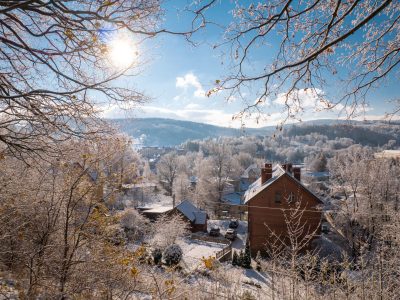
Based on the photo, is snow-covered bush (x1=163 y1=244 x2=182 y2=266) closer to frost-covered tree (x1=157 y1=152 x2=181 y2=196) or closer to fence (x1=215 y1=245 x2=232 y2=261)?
fence (x1=215 y1=245 x2=232 y2=261)

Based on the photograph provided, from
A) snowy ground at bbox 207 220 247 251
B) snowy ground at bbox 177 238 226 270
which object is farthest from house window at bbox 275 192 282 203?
snowy ground at bbox 207 220 247 251

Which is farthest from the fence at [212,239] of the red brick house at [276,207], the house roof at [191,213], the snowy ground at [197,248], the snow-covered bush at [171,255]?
the snow-covered bush at [171,255]

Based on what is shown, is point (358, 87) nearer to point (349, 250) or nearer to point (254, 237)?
point (254, 237)

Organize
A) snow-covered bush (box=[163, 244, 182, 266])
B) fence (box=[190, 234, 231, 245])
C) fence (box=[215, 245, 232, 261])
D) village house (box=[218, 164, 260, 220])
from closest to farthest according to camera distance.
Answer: snow-covered bush (box=[163, 244, 182, 266]), fence (box=[215, 245, 232, 261]), fence (box=[190, 234, 231, 245]), village house (box=[218, 164, 260, 220])

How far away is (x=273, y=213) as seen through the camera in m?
22.9

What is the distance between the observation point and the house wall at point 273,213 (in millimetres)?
22516

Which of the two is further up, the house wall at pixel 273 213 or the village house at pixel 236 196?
the house wall at pixel 273 213

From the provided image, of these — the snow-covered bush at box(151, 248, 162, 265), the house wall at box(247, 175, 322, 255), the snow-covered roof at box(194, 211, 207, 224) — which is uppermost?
the house wall at box(247, 175, 322, 255)

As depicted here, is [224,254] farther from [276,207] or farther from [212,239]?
[276,207]

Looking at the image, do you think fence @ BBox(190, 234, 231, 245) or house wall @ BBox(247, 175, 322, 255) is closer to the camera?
house wall @ BBox(247, 175, 322, 255)

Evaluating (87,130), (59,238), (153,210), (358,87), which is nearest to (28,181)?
(59,238)

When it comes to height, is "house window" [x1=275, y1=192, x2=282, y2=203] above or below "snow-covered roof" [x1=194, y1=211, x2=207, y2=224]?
above

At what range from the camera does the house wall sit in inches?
886

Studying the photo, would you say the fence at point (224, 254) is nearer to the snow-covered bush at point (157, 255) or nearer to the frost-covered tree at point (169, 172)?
the snow-covered bush at point (157, 255)
